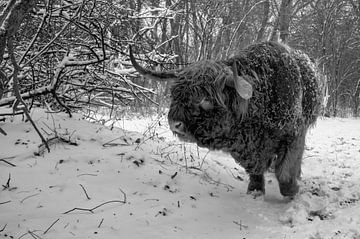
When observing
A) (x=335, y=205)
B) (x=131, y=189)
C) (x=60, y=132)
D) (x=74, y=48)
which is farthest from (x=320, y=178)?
(x=74, y=48)

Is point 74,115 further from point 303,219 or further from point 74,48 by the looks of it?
point 303,219

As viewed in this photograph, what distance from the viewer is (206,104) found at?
321 centimetres

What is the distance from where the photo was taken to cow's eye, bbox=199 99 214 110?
10.5ft

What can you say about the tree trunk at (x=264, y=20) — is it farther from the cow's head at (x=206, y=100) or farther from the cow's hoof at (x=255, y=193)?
the cow's head at (x=206, y=100)

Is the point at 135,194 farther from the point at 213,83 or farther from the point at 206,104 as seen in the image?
the point at 213,83

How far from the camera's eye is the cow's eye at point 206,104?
3196 mm

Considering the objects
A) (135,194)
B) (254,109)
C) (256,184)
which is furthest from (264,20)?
(135,194)

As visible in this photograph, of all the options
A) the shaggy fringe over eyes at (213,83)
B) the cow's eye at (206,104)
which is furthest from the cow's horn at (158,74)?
the cow's eye at (206,104)

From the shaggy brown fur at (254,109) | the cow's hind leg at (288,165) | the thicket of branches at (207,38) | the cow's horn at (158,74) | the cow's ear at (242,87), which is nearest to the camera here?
the cow's ear at (242,87)

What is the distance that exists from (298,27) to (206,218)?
18.3m

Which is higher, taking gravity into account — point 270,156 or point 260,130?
point 260,130

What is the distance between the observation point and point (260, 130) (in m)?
3.62

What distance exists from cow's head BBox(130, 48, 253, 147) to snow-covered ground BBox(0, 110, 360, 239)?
70 centimetres

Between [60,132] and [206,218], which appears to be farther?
[60,132]
